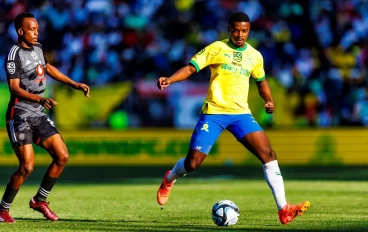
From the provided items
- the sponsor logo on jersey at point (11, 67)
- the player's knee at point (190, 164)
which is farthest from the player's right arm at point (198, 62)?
the sponsor logo on jersey at point (11, 67)

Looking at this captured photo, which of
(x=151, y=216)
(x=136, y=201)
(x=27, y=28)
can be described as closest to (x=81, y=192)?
(x=136, y=201)

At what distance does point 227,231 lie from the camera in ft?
29.0

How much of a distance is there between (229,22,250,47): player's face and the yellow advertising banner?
41.4ft

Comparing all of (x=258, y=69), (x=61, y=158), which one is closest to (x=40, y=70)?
(x=61, y=158)

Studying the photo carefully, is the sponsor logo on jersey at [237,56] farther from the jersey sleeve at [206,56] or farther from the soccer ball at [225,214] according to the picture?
the soccer ball at [225,214]

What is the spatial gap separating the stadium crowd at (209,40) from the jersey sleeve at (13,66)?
12.7m

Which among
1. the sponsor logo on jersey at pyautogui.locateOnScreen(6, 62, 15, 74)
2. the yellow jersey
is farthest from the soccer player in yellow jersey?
the sponsor logo on jersey at pyautogui.locateOnScreen(6, 62, 15, 74)

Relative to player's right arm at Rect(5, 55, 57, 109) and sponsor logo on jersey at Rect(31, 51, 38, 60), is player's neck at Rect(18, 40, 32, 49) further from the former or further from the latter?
player's right arm at Rect(5, 55, 57, 109)

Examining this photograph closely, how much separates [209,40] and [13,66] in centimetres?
1494

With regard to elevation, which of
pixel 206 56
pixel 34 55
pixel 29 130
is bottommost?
pixel 29 130

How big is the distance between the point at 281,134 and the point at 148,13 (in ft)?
19.2

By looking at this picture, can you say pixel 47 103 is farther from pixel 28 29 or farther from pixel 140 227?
pixel 140 227

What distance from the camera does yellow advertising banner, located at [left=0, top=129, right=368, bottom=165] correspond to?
72.1ft

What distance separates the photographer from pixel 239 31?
966 cm
